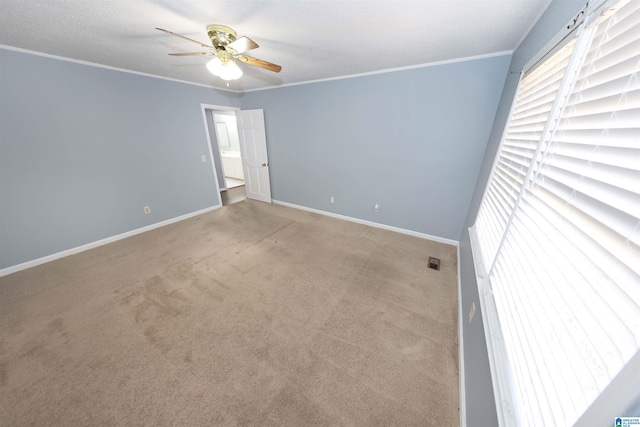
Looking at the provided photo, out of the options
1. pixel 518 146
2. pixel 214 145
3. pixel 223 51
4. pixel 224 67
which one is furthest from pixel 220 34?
pixel 214 145

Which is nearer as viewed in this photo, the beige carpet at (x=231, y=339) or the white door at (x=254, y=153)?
the beige carpet at (x=231, y=339)

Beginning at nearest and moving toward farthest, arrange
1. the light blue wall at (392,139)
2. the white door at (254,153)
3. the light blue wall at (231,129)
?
the light blue wall at (392,139) < the white door at (254,153) < the light blue wall at (231,129)

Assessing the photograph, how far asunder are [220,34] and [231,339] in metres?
2.60

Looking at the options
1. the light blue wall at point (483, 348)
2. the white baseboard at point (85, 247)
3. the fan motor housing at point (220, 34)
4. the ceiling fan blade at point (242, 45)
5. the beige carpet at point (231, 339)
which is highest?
the fan motor housing at point (220, 34)

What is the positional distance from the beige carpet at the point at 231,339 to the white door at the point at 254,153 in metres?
2.19

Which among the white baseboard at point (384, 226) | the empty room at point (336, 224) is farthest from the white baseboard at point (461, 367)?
the white baseboard at point (384, 226)

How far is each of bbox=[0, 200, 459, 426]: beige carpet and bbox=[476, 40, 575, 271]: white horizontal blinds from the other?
91 cm

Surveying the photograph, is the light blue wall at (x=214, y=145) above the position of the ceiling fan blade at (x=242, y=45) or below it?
below

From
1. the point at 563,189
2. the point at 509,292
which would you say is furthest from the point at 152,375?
the point at 563,189

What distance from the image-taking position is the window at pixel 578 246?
18.1 inches

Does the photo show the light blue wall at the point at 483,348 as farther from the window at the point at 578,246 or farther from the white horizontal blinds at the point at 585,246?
the white horizontal blinds at the point at 585,246

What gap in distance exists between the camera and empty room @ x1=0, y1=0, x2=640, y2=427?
2.06 feet

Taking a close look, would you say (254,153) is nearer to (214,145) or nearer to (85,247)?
(214,145)

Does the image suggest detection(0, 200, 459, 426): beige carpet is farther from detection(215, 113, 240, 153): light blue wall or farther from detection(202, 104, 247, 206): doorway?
detection(215, 113, 240, 153): light blue wall
